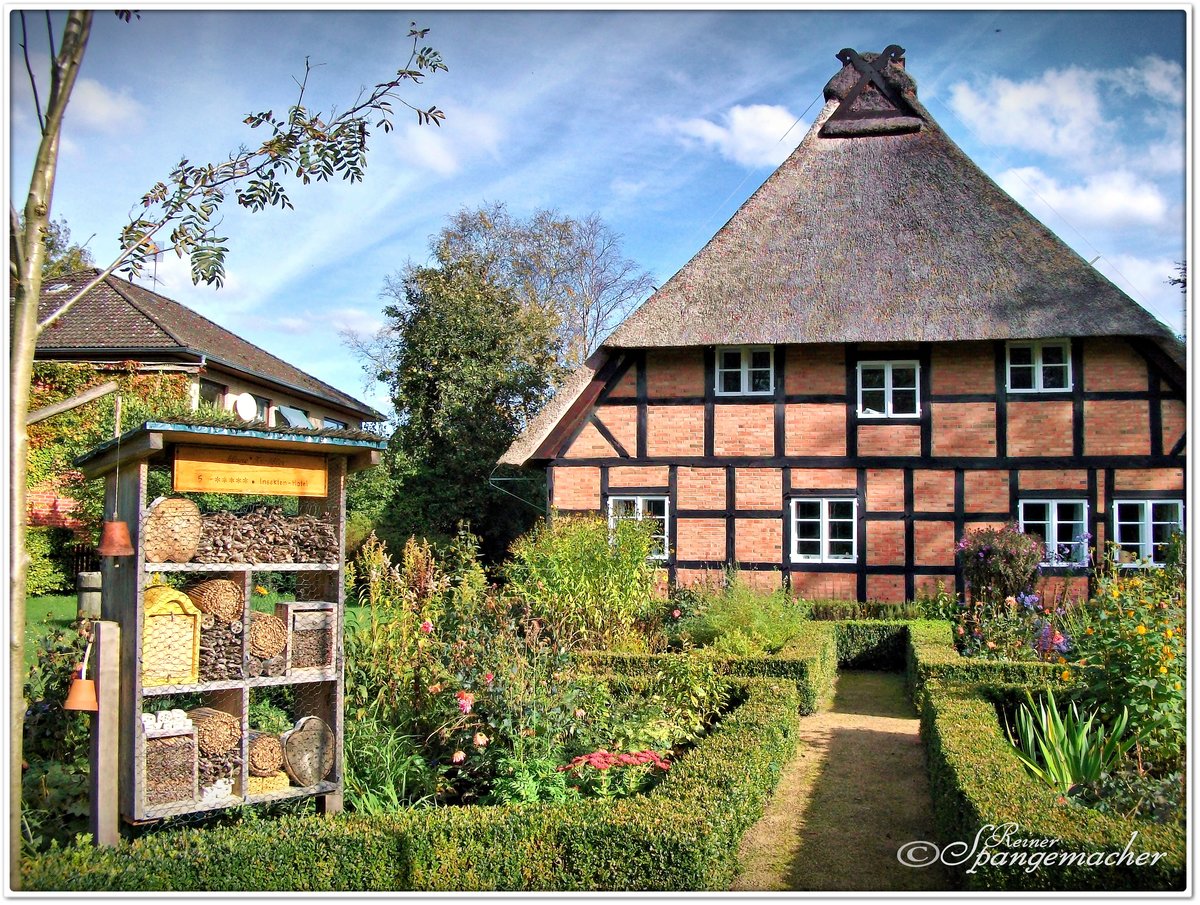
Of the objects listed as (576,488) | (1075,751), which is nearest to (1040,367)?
(576,488)

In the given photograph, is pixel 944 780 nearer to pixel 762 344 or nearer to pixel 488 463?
pixel 762 344

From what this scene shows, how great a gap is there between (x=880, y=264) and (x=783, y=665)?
763 centimetres

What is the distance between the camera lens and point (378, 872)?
4.05m

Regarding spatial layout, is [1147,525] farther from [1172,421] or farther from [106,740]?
[106,740]

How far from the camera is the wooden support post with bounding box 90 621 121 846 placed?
Answer: 13.9ft

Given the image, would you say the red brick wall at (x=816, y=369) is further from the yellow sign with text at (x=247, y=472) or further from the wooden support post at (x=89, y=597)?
the yellow sign with text at (x=247, y=472)

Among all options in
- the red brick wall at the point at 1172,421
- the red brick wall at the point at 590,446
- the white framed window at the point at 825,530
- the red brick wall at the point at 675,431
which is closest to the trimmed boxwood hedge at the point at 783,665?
the white framed window at the point at 825,530

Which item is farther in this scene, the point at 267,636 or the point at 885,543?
the point at 885,543

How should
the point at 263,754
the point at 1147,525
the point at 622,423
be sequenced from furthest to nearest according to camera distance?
1. the point at 622,423
2. the point at 1147,525
3. the point at 263,754

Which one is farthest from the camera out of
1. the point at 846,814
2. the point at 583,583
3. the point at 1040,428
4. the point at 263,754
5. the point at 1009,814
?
the point at 1040,428

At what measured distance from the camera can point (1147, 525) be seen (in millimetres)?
12945

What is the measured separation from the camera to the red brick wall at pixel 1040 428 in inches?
520

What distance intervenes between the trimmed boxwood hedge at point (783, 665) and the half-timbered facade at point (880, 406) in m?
4.41

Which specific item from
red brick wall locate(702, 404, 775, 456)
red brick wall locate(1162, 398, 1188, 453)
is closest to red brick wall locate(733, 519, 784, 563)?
red brick wall locate(702, 404, 775, 456)
